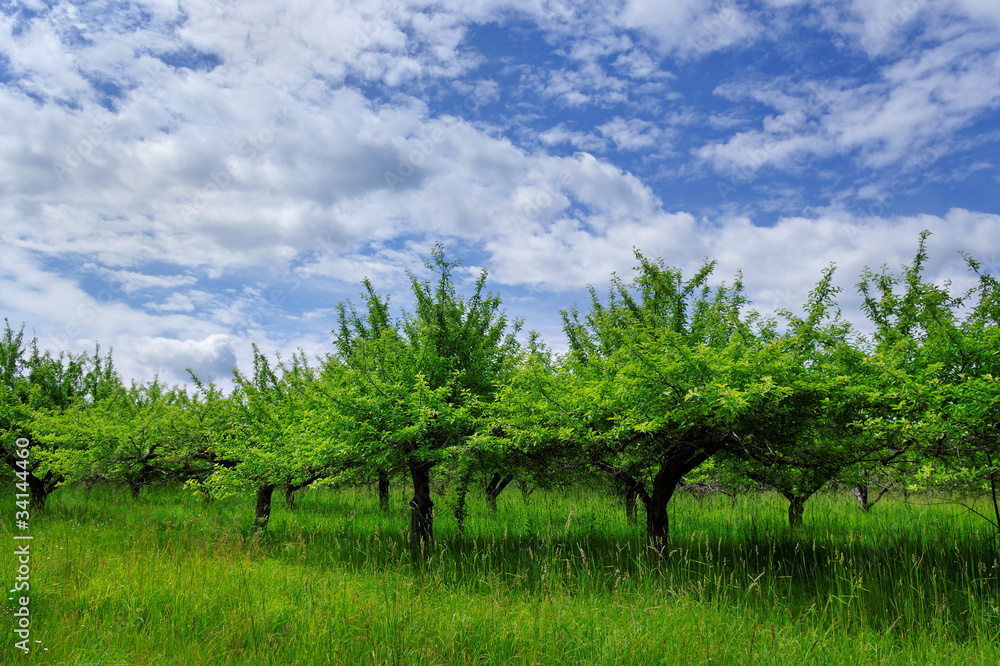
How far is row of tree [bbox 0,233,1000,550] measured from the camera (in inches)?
261

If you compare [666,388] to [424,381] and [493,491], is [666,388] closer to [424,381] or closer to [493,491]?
[424,381]

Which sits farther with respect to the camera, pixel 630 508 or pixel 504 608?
pixel 630 508

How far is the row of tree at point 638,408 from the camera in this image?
6.62 m

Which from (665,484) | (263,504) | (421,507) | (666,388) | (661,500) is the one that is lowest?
(263,504)

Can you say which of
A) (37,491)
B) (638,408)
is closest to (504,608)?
(638,408)

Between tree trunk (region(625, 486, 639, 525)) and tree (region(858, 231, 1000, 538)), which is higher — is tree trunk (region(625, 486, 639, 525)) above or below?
below

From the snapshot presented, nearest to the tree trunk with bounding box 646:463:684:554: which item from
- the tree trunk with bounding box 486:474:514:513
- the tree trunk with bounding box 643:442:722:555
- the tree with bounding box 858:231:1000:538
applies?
the tree trunk with bounding box 643:442:722:555

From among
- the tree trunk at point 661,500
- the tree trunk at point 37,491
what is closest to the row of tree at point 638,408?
the tree trunk at point 661,500

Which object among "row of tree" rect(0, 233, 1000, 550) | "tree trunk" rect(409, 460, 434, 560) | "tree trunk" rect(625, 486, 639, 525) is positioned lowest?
"tree trunk" rect(625, 486, 639, 525)

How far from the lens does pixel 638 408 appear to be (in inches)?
270

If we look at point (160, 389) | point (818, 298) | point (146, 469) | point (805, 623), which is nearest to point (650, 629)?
point (805, 623)

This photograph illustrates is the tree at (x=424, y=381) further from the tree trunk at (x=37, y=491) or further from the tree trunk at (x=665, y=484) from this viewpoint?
the tree trunk at (x=37, y=491)

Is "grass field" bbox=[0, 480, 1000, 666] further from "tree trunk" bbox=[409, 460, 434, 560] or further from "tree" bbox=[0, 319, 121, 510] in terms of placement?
"tree" bbox=[0, 319, 121, 510]

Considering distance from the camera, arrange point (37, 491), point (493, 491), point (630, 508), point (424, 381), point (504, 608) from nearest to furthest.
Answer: point (504, 608) < point (424, 381) < point (630, 508) < point (493, 491) < point (37, 491)
